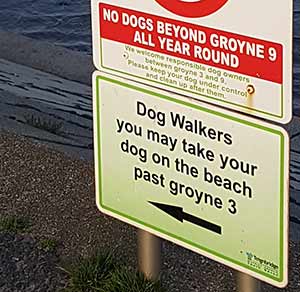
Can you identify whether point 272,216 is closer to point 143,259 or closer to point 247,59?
point 247,59

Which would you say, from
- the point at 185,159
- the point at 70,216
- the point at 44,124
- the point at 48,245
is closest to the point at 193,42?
the point at 185,159

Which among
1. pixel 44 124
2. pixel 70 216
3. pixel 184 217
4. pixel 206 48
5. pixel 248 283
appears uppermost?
pixel 206 48

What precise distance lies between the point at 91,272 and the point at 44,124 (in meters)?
2.43

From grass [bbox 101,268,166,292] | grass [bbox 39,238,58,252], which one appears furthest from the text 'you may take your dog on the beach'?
grass [bbox 39,238,58,252]

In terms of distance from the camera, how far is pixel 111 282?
15.2 feet

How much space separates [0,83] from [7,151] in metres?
2.17

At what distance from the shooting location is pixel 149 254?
458 centimetres

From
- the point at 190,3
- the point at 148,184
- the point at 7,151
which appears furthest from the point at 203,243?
the point at 7,151

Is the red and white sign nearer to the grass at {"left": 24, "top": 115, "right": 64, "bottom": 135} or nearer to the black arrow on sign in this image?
the black arrow on sign

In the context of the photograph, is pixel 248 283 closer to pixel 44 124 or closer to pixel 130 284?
pixel 130 284

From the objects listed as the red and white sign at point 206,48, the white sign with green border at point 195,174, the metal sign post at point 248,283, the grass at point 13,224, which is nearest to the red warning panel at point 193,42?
the red and white sign at point 206,48

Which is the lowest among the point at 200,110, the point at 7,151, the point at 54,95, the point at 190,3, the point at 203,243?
the point at 54,95

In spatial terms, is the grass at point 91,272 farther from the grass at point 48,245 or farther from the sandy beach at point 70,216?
the grass at point 48,245

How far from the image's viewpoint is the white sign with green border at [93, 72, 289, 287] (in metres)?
3.91
